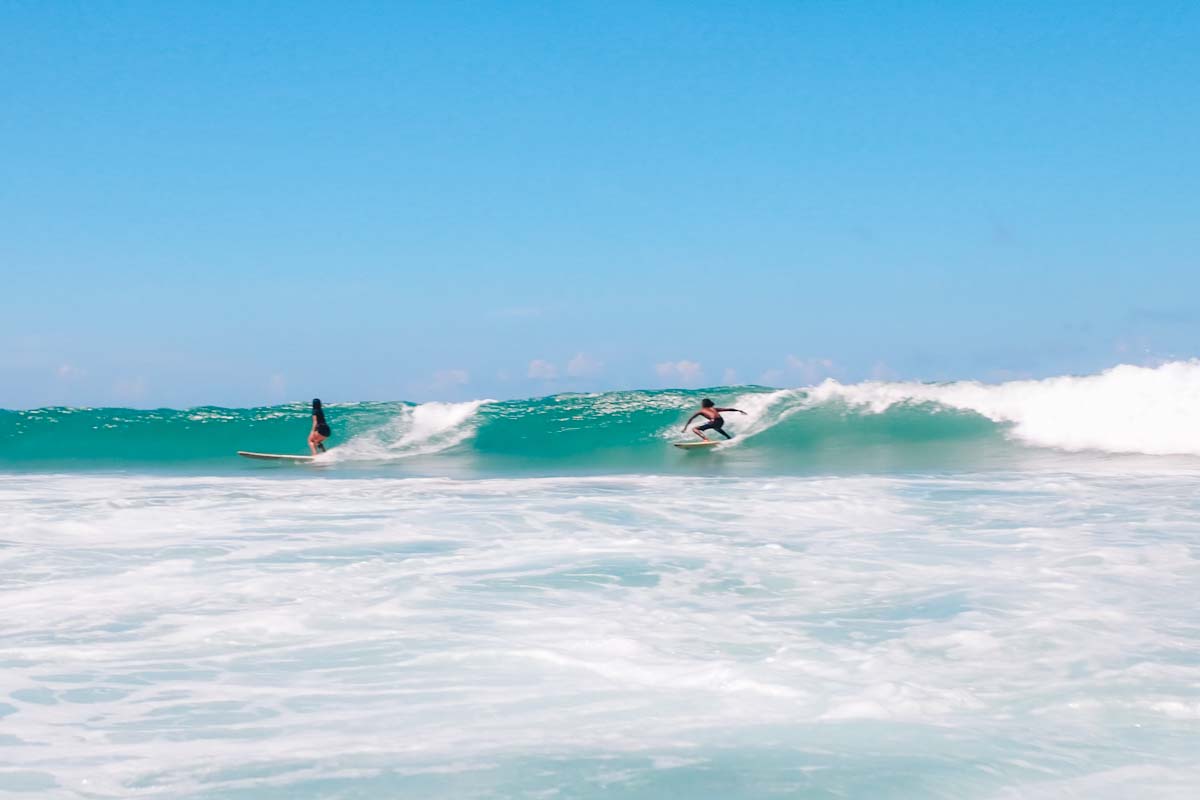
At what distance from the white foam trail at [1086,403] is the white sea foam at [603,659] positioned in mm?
10779

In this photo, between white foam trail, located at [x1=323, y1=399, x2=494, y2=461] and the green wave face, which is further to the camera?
white foam trail, located at [x1=323, y1=399, x2=494, y2=461]

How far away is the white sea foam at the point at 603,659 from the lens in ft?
11.8

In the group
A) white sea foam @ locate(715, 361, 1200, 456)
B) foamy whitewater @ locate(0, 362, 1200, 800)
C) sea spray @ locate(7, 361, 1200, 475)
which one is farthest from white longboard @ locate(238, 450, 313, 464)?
white sea foam @ locate(715, 361, 1200, 456)

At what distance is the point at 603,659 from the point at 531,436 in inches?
776

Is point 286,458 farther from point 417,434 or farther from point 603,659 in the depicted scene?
point 603,659

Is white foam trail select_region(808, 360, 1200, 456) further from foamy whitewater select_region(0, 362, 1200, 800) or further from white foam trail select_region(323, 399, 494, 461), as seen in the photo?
white foam trail select_region(323, 399, 494, 461)

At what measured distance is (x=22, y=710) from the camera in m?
4.18

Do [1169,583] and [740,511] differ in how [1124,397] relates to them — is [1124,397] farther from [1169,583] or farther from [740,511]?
[1169,583]

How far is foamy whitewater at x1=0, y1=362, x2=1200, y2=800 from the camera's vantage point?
142 inches

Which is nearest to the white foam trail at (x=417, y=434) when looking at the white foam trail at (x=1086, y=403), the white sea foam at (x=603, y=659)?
the white foam trail at (x=1086, y=403)

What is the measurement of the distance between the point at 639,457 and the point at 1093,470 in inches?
340

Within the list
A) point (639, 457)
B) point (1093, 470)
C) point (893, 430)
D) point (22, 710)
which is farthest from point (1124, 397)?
point (22, 710)

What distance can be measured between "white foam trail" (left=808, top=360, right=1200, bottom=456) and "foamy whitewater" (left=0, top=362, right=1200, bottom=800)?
6589mm

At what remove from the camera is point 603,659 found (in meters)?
4.98
